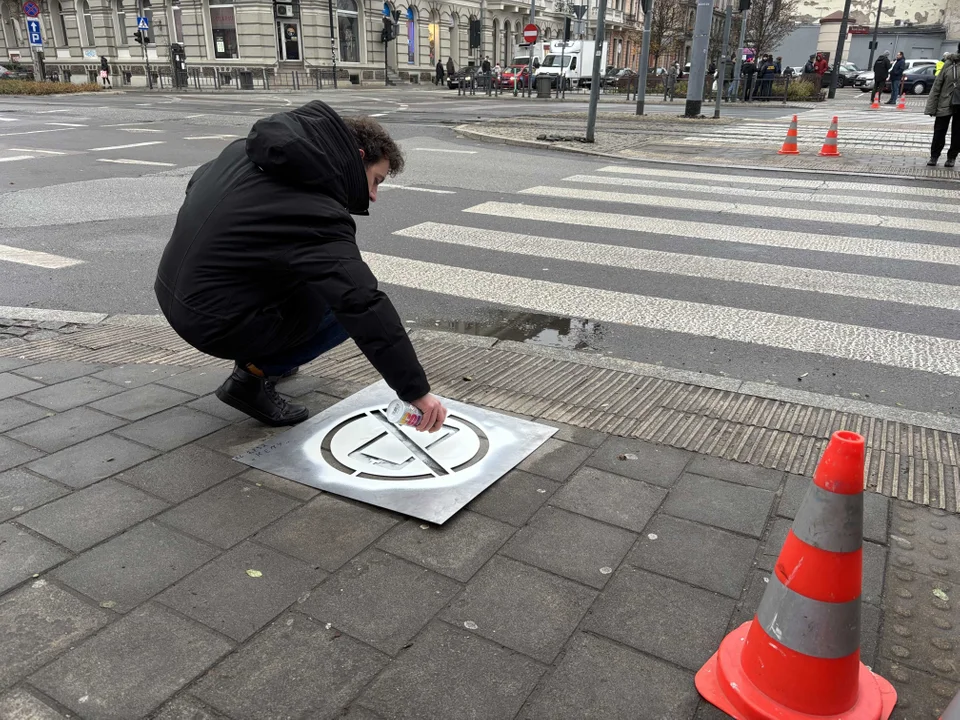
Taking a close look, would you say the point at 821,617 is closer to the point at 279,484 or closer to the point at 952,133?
the point at 279,484

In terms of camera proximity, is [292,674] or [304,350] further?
[304,350]

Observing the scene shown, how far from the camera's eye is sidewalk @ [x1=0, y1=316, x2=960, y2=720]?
195cm

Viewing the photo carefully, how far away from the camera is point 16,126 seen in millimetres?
17562

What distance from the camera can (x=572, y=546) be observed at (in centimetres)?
254

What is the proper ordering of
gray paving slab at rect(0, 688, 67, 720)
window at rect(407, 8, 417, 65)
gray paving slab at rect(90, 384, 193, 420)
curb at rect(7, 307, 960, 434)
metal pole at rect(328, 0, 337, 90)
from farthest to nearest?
window at rect(407, 8, 417, 65) < metal pole at rect(328, 0, 337, 90) < curb at rect(7, 307, 960, 434) < gray paving slab at rect(90, 384, 193, 420) < gray paving slab at rect(0, 688, 67, 720)

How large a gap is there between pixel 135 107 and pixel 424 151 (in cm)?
1555

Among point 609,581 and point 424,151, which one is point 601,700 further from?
point 424,151

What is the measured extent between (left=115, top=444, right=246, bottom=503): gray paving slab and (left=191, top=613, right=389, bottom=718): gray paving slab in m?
0.91

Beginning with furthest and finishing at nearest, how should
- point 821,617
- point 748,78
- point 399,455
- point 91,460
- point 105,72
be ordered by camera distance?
point 105,72
point 748,78
point 399,455
point 91,460
point 821,617

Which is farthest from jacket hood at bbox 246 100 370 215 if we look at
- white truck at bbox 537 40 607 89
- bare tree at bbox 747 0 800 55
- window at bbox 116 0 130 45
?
window at bbox 116 0 130 45

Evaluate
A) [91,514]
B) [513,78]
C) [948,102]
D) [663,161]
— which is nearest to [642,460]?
[91,514]

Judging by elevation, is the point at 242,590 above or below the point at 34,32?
below

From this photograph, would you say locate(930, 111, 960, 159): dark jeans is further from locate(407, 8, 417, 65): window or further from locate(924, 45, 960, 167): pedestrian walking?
locate(407, 8, 417, 65): window

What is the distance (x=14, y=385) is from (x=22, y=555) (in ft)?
5.50
